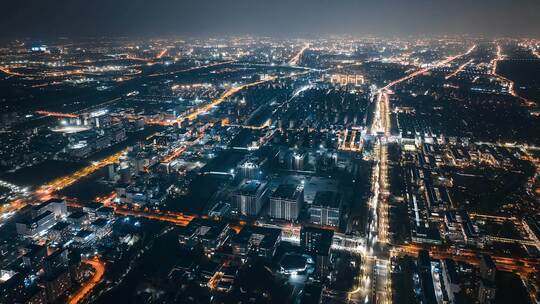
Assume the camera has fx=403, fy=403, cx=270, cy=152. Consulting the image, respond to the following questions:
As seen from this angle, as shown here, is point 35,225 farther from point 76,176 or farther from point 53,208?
point 76,176

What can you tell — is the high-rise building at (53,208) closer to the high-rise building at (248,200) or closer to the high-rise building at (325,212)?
the high-rise building at (248,200)

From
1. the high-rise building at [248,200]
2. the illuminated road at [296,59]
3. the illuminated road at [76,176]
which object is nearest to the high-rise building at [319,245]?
the high-rise building at [248,200]

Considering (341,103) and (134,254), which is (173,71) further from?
(134,254)

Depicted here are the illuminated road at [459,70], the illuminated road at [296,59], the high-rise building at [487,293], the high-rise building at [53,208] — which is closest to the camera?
the high-rise building at [487,293]

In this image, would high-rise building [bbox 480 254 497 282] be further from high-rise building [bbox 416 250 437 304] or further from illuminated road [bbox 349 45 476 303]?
illuminated road [bbox 349 45 476 303]

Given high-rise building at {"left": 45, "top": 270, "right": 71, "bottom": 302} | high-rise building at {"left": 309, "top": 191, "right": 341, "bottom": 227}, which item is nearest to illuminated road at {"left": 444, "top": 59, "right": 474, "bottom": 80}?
high-rise building at {"left": 309, "top": 191, "right": 341, "bottom": 227}

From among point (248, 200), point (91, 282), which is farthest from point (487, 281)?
point (91, 282)

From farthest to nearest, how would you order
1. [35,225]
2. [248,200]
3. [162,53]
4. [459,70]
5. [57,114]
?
1. [162,53]
2. [459,70]
3. [57,114]
4. [248,200]
5. [35,225]

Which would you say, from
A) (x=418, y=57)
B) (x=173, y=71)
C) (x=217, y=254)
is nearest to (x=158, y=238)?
(x=217, y=254)
